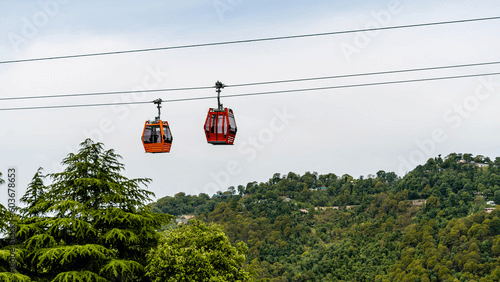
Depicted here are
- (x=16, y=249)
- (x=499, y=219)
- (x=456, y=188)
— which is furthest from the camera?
(x=456, y=188)

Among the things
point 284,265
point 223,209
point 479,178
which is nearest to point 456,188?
point 479,178

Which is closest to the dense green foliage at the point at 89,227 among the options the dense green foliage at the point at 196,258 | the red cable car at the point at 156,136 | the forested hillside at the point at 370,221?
the dense green foliage at the point at 196,258

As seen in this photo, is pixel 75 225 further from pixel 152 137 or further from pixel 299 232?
pixel 299 232

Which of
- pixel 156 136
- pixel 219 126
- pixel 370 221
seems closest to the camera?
pixel 219 126

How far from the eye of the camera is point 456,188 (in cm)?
13738

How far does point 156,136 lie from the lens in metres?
19.1

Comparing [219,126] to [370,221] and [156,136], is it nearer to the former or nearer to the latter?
[156,136]

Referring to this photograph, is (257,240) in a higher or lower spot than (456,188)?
lower

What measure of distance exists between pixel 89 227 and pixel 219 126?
10240mm

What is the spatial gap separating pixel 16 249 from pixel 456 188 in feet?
424

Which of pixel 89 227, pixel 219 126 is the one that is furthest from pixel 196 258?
pixel 219 126

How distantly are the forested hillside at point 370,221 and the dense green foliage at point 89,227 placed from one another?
76.0 meters

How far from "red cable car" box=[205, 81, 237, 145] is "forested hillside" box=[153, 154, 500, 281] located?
279 feet

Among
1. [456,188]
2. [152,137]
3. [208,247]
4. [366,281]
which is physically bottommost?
[366,281]
